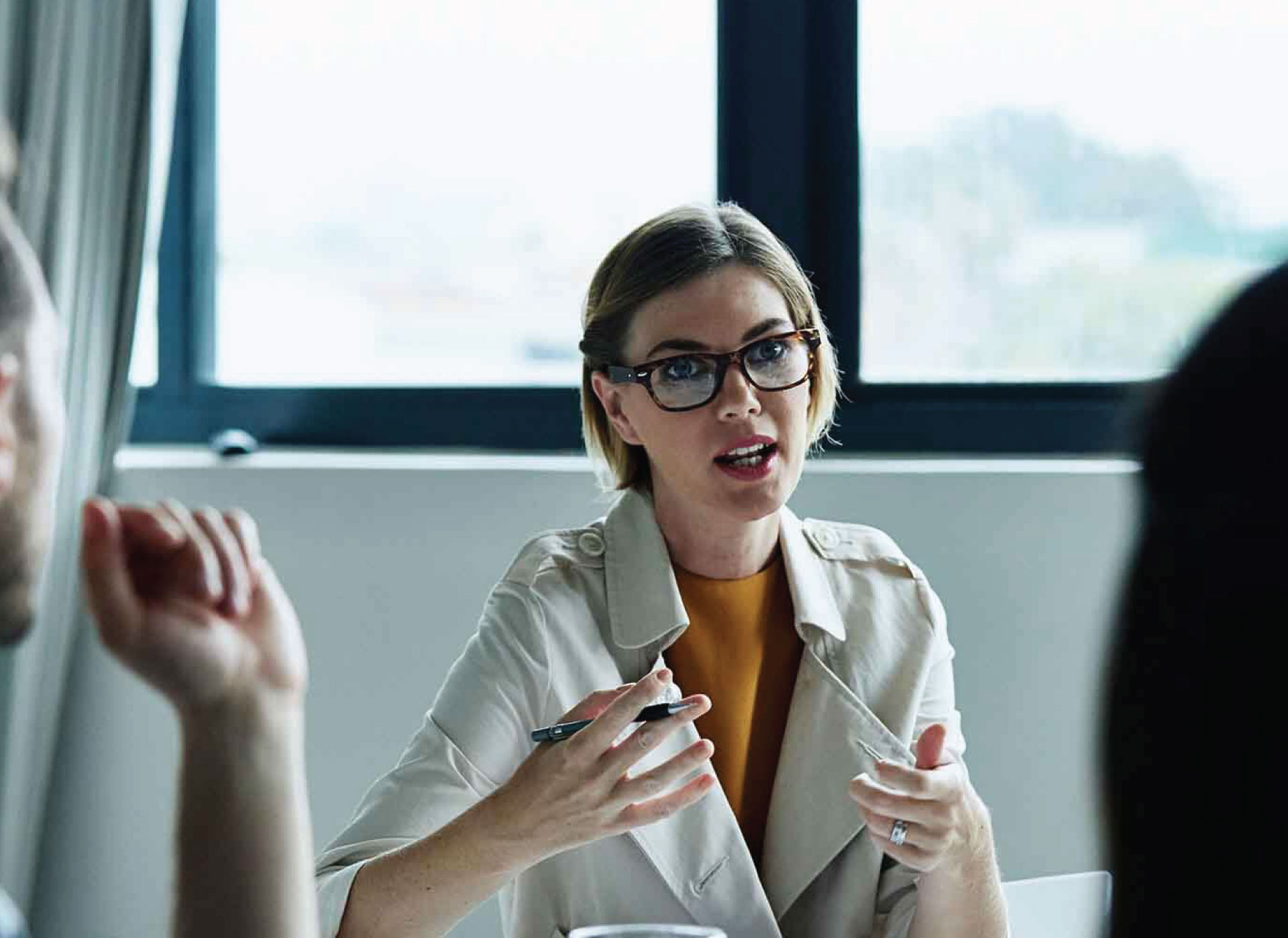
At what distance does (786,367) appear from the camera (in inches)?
64.5

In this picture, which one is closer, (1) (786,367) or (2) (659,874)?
(2) (659,874)

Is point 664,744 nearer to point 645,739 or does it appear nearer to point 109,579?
point 645,739

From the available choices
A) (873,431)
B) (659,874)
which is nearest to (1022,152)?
(873,431)

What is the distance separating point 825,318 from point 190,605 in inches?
81.9

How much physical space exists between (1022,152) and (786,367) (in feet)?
3.30

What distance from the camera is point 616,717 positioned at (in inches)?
47.4

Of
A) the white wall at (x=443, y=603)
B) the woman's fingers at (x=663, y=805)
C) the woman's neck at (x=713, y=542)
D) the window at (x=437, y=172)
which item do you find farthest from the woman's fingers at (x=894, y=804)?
the window at (x=437, y=172)

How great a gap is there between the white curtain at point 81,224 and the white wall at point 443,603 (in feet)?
0.22

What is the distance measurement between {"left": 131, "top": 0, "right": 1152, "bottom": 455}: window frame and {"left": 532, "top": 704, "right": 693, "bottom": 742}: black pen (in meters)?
1.20

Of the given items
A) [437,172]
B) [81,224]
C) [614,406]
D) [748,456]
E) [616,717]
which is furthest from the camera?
[437,172]

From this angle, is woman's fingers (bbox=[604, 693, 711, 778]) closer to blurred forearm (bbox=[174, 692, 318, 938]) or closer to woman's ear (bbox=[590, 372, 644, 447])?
woman's ear (bbox=[590, 372, 644, 447])

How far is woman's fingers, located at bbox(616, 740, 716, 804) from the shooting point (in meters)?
1.19

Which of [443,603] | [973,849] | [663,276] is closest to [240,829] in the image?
[973,849]

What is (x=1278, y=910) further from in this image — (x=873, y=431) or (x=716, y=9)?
(x=716, y=9)
